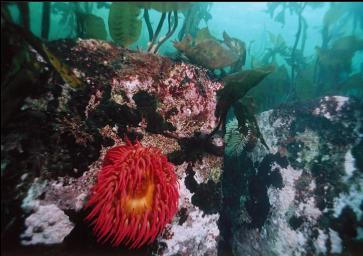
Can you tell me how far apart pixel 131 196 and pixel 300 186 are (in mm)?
2944

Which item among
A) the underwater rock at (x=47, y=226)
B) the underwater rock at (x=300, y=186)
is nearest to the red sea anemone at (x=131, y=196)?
the underwater rock at (x=47, y=226)

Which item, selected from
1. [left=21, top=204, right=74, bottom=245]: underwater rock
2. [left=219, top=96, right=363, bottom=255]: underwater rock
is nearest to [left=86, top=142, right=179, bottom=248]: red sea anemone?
[left=21, top=204, right=74, bottom=245]: underwater rock

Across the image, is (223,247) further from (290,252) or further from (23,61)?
(23,61)

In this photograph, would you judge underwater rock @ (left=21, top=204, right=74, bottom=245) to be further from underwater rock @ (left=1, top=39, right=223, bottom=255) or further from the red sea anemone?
the red sea anemone

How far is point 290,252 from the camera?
415 centimetres

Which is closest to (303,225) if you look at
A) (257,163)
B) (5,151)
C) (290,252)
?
(290,252)

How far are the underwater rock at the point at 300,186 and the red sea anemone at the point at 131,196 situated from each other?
1692 mm

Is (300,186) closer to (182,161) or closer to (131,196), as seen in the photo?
(182,161)

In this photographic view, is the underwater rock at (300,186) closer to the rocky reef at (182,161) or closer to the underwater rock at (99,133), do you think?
the rocky reef at (182,161)

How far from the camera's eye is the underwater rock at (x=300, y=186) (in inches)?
159

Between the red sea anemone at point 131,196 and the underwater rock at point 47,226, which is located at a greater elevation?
the red sea anemone at point 131,196

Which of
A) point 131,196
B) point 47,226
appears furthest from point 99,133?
point 47,226

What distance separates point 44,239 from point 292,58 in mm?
7780

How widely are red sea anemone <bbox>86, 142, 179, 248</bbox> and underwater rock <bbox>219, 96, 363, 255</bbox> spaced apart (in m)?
1.69
